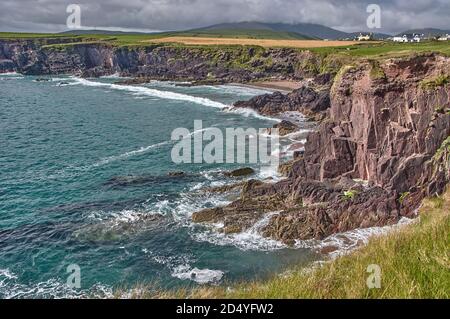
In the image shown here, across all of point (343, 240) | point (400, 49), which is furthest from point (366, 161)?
point (400, 49)

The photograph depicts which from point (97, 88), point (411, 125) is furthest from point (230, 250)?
point (97, 88)

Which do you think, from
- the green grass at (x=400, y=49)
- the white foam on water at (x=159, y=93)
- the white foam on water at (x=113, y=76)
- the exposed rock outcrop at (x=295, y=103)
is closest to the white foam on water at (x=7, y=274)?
the green grass at (x=400, y=49)

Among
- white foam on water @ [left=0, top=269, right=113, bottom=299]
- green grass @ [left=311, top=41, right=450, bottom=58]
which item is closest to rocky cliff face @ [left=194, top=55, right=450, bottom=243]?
green grass @ [left=311, top=41, right=450, bottom=58]

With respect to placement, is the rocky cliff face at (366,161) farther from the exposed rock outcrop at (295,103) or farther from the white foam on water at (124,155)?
the exposed rock outcrop at (295,103)

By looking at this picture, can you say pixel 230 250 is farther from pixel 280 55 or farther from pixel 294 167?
pixel 280 55
